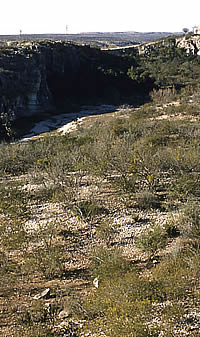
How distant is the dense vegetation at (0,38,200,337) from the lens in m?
5.52

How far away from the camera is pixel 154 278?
639cm

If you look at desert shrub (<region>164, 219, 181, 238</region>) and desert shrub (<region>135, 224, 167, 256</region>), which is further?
desert shrub (<region>164, 219, 181, 238</region>)

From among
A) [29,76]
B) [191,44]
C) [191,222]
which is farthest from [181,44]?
[191,222]

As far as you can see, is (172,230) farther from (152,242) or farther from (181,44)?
(181,44)

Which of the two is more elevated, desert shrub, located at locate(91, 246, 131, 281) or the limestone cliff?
the limestone cliff

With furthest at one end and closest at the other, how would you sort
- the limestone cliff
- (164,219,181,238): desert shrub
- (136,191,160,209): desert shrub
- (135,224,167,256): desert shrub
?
the limestone cliff → (136,191,160,209): desert shrub → (164,219,181,238): desert shrub → (135,224,167,256): desert shrub

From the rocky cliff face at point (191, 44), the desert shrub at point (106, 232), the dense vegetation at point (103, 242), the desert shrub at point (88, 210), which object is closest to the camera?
the dense vegetation at point (103, 242)

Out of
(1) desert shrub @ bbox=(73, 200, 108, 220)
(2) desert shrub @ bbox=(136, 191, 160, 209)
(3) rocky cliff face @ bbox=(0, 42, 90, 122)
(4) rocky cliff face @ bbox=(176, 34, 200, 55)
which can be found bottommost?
(1) desert shrub @ bbox=(73, 200, 108, 220)

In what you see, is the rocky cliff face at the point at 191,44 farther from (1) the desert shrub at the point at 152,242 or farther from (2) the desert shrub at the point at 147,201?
(1) the desert shrub at the point at 152,242

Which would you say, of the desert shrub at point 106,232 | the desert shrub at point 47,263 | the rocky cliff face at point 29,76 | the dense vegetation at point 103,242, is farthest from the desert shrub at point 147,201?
the rocky cliff face at point 29,76

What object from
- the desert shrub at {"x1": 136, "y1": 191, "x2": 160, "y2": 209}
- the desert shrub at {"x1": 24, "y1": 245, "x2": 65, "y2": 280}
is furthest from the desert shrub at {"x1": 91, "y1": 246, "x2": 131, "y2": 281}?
the desert shrub at {"x1": 136, "y1": 191, "x2": 160, "y2": 209}

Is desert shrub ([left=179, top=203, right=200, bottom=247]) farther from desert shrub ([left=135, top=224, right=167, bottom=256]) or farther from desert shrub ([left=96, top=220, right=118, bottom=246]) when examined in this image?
desert shrub ([left=96, top=220, right=118, bottom=246])

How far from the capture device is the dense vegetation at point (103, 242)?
5.52m

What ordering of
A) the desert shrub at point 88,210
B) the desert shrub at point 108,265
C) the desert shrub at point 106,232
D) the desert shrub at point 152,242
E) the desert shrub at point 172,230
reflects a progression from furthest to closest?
the desert shrub at point 88,210 < the desert shrub at point 106,232 < the desert shrub at point 172,230 < the desert shrub at point 152,242 < the desert shrub at point 108,265
